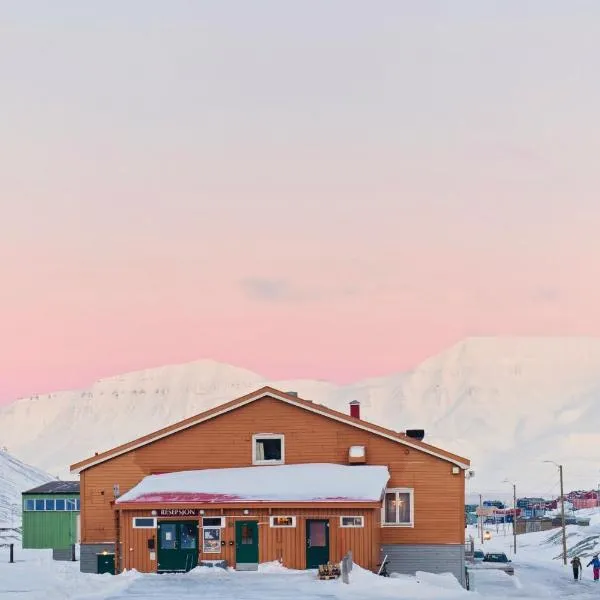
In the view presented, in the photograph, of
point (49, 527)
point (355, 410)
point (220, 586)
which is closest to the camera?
point (220, 586)

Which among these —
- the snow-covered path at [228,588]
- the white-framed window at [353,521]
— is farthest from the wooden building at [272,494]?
the snow-covered path at [228,588]

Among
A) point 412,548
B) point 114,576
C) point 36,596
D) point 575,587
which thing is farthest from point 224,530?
point 575,587

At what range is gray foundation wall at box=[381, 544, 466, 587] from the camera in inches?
2178

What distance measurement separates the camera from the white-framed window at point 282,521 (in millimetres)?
52688

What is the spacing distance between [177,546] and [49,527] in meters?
43.2

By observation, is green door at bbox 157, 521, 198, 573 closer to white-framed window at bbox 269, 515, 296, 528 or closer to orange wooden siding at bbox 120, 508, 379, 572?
orange wooden siding at bbox 120, 508, 379, 572

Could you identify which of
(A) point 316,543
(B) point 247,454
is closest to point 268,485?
(B) point 247,454

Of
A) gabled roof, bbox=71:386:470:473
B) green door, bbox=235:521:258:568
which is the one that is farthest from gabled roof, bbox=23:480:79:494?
green door, bbox=235:521:258:568

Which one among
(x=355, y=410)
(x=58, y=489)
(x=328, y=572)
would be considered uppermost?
(x=355, y=410)

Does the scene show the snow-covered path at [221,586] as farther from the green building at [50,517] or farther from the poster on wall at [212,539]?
the green building at [50,517]

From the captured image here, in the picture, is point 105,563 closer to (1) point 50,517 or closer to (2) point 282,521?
(2) point 282,521

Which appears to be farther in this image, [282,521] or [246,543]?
[246,543]

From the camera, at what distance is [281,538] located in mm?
52688

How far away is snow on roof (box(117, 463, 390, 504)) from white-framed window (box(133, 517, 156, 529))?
0.88m
